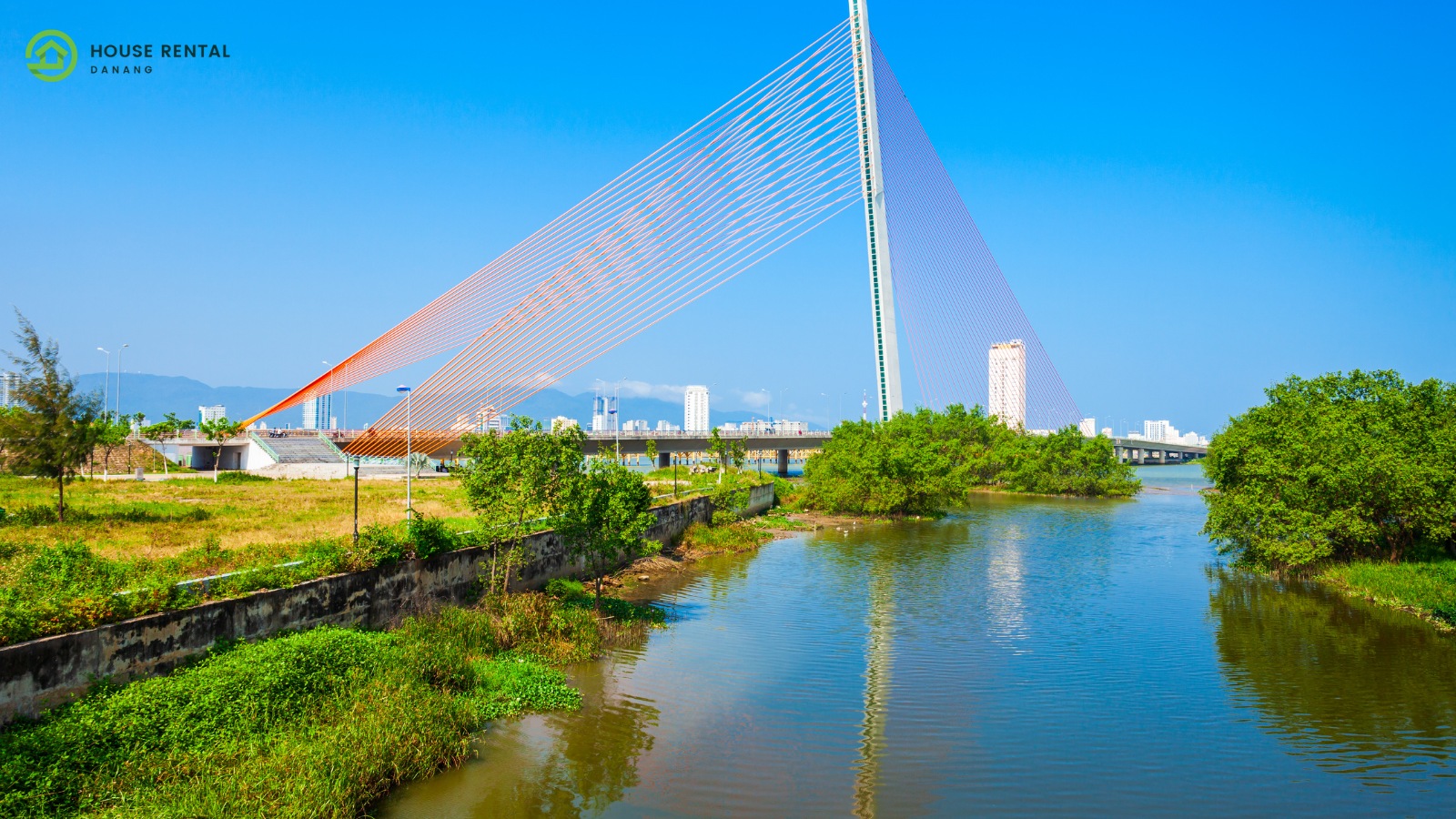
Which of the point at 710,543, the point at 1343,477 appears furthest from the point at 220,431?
the point at 1343,477

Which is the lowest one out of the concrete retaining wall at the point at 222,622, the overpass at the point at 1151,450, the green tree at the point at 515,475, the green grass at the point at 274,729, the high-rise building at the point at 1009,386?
the green grass at the point at 274,729

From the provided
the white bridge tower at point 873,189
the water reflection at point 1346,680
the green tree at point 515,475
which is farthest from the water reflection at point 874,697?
the white bridge tower at point 873,189

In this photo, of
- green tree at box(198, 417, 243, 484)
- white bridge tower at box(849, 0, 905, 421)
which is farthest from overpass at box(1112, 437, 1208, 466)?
green tree at box(198, 417, 243, 484)

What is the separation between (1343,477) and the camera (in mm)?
18750

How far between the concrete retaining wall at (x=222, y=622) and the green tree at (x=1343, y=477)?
16.2m

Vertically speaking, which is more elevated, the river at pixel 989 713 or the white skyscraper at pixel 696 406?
the white skyscraper at pixel 696 406

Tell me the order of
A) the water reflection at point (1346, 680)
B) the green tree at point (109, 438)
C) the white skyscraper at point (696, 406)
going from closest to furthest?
the water reflection at point (1346, 680), the green tree at point (109, 438), the white skyscraper at point (696, 406)

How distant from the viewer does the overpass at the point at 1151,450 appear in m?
95.0

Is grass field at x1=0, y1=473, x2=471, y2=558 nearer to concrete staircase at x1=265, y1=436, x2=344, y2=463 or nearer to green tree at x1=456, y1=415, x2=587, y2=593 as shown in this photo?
green tree at x1=456, y1=415, x2=587, y2=593

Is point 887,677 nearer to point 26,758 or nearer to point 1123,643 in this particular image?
point 1123,643

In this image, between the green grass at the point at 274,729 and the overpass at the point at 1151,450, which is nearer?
the green grass at the point at 274,729

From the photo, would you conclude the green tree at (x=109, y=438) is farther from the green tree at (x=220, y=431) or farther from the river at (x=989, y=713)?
the river at (x=989, y=713)

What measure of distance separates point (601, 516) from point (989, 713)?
7.27m

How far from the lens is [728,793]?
8766 millimetres
